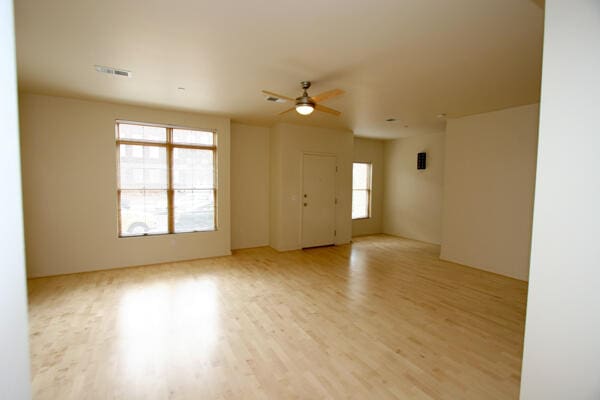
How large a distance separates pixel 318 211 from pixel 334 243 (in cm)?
95

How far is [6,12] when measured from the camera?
0.96 m

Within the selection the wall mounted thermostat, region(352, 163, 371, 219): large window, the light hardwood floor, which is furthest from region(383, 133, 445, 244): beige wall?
the light hardwood floor

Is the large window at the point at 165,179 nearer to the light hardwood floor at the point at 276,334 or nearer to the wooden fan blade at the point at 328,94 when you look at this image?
the light hardwood floor at the point at 276,334

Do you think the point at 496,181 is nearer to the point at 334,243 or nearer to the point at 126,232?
the point at 334,243

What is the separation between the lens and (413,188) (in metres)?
7.58

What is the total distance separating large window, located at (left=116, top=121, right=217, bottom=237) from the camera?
16.0 ft

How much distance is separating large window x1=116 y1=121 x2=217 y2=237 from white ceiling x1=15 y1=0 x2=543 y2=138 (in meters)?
0.87

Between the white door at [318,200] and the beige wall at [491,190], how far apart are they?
2.46 metres

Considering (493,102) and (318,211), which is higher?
(493,102)

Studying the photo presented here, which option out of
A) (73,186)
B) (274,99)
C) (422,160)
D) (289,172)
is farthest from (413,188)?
(73,186)

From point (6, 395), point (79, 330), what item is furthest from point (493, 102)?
point (79, 330)

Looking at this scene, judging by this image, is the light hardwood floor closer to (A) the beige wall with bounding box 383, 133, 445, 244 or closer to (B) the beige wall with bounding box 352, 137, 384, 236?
(A) the beige wall with bounding box 383, 133, 445, 244

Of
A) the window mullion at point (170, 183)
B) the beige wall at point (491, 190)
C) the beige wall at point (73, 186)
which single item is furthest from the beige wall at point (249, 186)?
the beige wall at point (491, 190)

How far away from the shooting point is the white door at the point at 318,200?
20.8 ft
